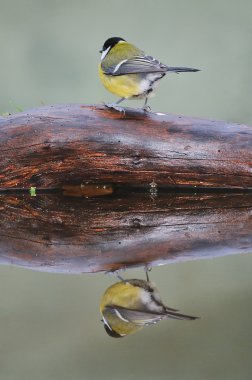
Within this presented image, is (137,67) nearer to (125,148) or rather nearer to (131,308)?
(125,148)

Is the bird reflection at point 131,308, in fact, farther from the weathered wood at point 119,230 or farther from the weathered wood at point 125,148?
the weathered wood at point 125,148

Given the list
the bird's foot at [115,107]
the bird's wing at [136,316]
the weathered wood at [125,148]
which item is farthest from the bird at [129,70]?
the bird's wing at [136,316]

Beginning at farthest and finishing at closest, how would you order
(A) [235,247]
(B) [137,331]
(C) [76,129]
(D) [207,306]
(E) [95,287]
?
(C) [76,129] → (A) [235,247] → (E) [95,287] → (D) [207,306] → (B) [137,331]

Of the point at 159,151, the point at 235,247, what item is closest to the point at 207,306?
the point at 235,247

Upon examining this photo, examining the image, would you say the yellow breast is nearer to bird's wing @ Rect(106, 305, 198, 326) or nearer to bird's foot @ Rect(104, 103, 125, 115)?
bird's foot @ Rect(104, 103, 125, 115)

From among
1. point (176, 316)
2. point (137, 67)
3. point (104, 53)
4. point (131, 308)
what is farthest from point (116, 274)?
point (104, 53)

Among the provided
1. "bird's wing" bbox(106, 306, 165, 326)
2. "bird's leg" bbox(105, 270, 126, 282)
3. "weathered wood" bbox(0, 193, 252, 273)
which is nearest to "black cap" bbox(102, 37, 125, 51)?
"weathered wood" bbox(0, 193, 252, 273)

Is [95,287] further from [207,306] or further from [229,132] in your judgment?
[229,132]
